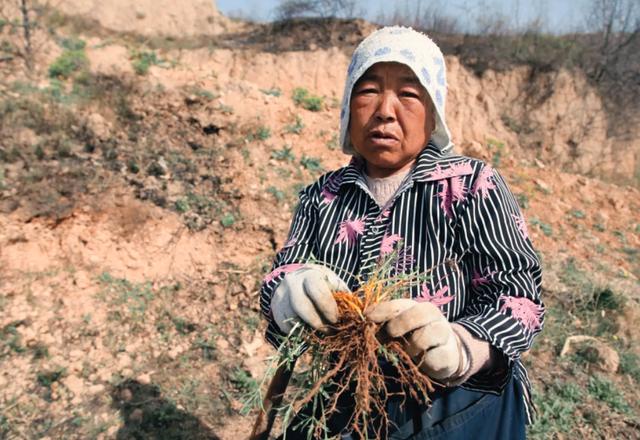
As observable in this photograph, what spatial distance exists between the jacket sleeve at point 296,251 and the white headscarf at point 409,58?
0.35m

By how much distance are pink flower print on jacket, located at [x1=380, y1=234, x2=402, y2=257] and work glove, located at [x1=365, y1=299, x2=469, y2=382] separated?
28cm

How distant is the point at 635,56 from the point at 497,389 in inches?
501

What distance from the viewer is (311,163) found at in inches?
220

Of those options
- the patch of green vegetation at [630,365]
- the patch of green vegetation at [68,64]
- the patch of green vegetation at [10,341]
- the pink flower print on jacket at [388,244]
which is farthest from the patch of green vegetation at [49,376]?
the patch of green vegetation at [68,64]

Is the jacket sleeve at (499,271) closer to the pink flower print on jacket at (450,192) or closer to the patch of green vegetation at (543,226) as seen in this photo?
the pink flower print on jacket at (450,192)

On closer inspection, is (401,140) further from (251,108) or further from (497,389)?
(251,108)

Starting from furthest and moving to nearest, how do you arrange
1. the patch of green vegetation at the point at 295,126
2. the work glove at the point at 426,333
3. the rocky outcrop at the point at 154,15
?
1. the rocky outcrop at the point at 154,15
2. the patch of green vegetation at the point at 295,126
3. the work glove at the point at 426,333

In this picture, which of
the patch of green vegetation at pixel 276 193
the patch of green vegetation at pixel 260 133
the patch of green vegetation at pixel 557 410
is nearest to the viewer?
the patch of green vegetation at pixel 557 410

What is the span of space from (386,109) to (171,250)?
3.15 metres

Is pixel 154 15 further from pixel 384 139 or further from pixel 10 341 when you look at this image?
pixel 384 139

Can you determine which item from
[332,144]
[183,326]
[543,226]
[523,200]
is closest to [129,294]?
[183,326]

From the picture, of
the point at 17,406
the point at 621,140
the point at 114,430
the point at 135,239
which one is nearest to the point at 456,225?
the point at 114,430

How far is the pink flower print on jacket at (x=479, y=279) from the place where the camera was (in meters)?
1.14

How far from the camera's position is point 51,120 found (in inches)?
192
